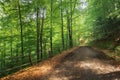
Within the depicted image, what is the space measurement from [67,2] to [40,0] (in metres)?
10.5

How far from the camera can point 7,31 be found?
1177 inches

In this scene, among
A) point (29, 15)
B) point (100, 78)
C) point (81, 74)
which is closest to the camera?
point (100, 78)

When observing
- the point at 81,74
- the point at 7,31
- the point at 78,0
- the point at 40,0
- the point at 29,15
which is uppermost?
the point at 78,0

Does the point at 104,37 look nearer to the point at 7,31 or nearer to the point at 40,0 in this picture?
the point at 40,0

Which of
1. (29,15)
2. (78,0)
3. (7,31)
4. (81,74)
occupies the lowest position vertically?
(81,74)

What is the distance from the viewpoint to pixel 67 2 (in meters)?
31.9

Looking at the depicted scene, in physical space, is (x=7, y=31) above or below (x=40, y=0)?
below

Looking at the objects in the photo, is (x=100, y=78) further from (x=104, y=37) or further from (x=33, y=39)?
(x=104, y=37)

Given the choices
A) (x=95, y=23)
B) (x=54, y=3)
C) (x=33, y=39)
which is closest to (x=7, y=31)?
(x=33, y=39)

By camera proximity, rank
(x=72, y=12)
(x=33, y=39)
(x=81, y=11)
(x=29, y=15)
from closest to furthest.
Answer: (x=29, y=15) → (x=33, y=39) → (x=72, y=12) → (x=81, y=11)

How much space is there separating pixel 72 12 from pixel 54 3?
293 inches

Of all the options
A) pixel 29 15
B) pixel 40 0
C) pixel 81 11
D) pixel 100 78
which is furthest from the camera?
pixel 81 11

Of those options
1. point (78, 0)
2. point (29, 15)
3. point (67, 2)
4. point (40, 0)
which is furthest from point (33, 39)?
point (78, 0)

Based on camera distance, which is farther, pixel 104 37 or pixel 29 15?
pixel 104 37
